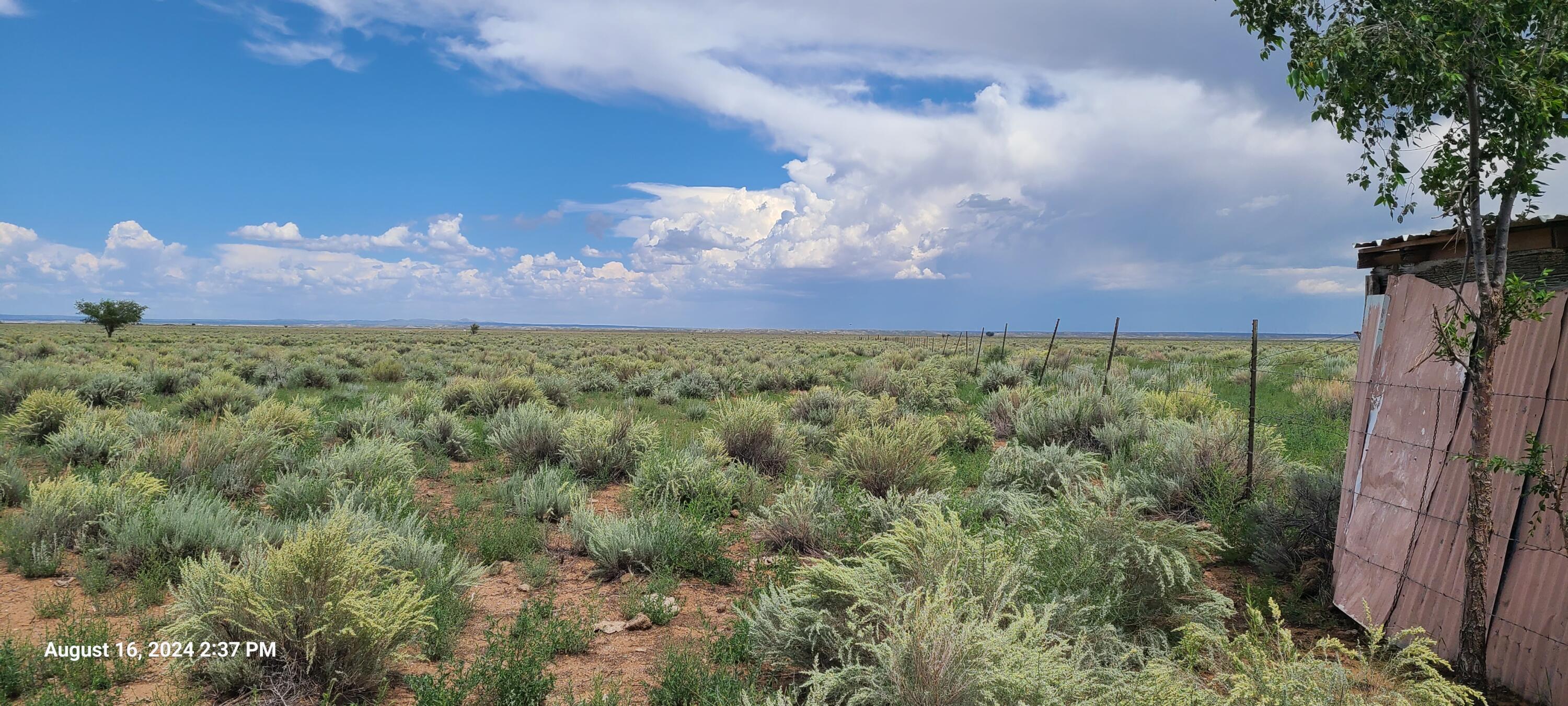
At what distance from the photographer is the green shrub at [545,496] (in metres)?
7.30

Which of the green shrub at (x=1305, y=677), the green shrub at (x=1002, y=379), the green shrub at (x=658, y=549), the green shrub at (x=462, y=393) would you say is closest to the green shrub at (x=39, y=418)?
the green shrub at (x=462, y=393)

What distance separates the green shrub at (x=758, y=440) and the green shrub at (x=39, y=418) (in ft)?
28.3

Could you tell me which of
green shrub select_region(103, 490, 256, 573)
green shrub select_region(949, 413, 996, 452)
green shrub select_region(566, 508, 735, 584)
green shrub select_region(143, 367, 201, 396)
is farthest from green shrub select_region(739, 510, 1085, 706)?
green shrub select_region(143, 367, 201, 396)

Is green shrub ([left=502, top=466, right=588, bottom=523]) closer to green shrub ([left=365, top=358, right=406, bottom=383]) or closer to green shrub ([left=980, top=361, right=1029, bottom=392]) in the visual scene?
green shrub ([left=980, top=361, right=1029, bottom=392])

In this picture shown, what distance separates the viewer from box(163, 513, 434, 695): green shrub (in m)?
3.85

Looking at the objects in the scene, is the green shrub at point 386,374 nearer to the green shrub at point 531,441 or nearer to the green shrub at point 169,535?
the green shrub at point 531,441

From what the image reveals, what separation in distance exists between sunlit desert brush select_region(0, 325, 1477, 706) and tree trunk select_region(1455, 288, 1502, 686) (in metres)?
0.39

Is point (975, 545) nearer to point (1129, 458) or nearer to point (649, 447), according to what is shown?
point (649, 447)

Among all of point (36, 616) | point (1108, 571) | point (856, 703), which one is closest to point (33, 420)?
point (36, 616)

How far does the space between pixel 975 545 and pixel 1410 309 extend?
3586 millimetres

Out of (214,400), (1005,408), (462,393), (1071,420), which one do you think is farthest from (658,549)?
(214,400)

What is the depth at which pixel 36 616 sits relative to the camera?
4676mm

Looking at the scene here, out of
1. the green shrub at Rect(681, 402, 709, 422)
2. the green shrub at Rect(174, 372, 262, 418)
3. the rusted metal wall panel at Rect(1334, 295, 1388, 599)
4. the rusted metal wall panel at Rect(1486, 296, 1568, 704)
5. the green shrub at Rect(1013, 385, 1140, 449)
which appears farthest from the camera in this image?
the green shrub at Rect(681, 402, 709, 422)

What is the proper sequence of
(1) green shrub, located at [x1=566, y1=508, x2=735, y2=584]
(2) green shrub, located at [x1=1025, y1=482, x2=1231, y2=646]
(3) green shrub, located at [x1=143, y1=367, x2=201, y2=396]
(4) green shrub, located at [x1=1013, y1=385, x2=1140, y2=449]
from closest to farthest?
(2) green shrub, located at [x1=1025, y1=482, x2=1231, y2=646]
(1) green shrub, located at [x1=566, y1=508, x2=735, y2=584]
(4) green shrub, located at [x1=1013, y1=385, x2=1140, y2=449]
(3) green shrub, located at [x1=143, y1=367, x2=201, y2=396]
